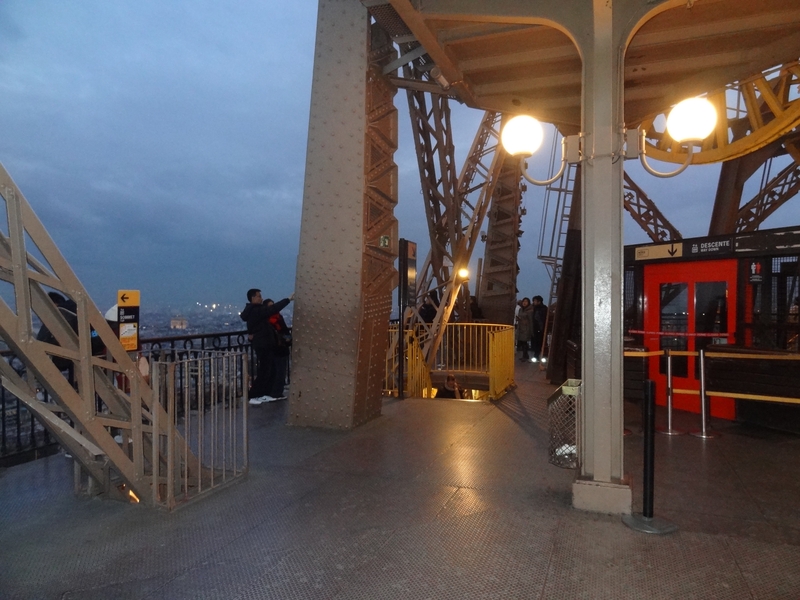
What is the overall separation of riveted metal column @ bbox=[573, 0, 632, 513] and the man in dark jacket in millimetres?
5827

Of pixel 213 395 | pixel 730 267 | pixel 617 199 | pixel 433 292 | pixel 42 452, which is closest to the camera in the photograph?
pixel 617 199

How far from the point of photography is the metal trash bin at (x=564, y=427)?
16.5 ft

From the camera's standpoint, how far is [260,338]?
31.3 ft

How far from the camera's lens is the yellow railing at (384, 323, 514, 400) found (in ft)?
33.5

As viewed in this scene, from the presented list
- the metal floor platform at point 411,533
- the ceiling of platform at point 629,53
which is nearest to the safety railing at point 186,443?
the metal floor platform at point 411,533

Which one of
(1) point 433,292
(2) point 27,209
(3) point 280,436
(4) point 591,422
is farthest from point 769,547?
(1) point 433,292

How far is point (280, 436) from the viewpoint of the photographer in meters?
7.20

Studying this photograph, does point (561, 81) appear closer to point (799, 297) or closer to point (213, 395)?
point (799, 297)

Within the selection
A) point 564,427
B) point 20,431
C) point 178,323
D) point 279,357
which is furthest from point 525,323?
point 20,431

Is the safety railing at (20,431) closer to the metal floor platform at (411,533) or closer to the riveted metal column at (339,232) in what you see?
the metal floor platform at (411,533)

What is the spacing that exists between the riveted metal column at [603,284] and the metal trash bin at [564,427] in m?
0.29

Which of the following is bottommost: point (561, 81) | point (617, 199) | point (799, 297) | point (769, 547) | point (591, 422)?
point (769, 547)

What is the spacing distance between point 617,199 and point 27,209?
15.2 feet

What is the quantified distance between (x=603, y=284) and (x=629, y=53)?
11.1 feet
